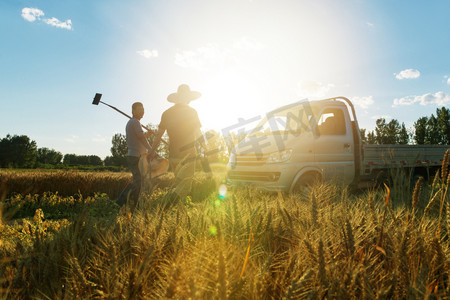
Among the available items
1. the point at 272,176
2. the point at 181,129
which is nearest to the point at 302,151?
the point at 272,176

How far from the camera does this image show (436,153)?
781cm

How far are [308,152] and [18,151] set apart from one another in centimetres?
10371

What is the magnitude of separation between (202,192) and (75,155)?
123046 mm

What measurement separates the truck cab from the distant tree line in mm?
49285

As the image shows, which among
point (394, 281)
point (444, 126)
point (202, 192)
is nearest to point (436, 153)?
point (202, 192)

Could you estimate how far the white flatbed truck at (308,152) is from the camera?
225 inches

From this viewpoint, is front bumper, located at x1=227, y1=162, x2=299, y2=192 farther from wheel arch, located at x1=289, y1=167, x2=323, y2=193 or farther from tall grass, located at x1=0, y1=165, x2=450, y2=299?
tall grass, located at x1=0, y1=165, x2=450, y2=299

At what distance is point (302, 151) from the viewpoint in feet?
18.9

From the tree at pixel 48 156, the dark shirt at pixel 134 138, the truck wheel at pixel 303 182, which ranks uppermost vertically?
the tree at pixel 48 156

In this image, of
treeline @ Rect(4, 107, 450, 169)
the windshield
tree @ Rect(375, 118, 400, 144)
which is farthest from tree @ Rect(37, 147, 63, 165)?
the windshield

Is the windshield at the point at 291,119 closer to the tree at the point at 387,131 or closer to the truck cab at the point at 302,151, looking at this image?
the truck cab at the point at 302,151

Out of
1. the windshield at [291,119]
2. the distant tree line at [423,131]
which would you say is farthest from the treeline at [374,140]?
the windshield at [291,119]

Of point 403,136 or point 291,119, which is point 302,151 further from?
point 403,136

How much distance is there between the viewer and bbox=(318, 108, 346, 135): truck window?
6258 mm
